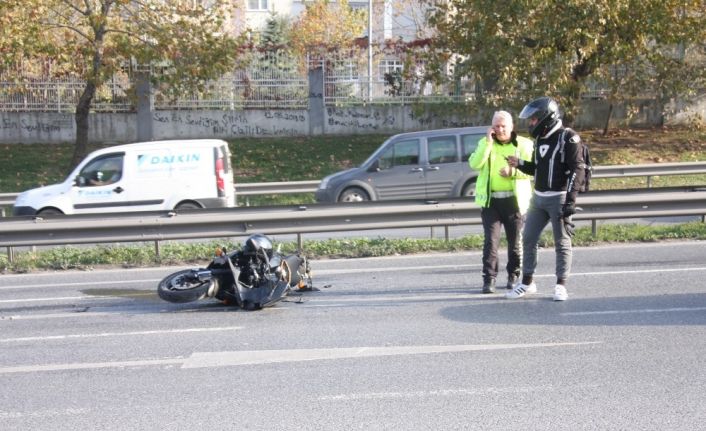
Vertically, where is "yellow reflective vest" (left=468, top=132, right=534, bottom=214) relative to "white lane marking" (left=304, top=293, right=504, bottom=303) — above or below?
above

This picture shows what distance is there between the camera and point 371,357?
6980 mm

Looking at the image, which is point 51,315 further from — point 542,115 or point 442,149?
point 442,149

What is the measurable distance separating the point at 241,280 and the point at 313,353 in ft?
6.09

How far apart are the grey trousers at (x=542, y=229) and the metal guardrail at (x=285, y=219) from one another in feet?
13.1

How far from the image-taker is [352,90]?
1191 inches

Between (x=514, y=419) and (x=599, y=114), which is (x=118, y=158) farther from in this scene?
(x=599, y=114)

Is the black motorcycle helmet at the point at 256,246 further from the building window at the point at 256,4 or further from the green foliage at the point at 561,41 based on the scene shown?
the building window at the point at 256,4

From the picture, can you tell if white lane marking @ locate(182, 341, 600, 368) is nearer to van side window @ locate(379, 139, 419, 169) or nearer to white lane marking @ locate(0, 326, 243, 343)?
white lane marking @ locate(0, 326, 243, 343)

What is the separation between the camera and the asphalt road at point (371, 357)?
5711 millimetres

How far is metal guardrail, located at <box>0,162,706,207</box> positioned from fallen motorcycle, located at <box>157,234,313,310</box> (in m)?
12.1

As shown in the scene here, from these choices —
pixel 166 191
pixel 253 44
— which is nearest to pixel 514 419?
pixel 166 191

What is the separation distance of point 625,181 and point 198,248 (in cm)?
1373

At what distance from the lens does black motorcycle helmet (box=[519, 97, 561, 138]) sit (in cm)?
845

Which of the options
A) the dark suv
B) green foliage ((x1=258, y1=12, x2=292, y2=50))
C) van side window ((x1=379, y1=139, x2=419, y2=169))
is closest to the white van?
the dark suv
